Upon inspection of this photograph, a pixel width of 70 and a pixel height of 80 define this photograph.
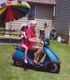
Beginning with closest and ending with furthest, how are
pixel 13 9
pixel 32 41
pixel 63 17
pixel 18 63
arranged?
pixel 32 41, pixel 18 63, pixel 13 9, pixel 63 17

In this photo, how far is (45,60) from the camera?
11.3 metres

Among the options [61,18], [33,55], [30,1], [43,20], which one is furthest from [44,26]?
[33,55]

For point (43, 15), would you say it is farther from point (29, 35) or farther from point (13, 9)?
point (29, 35)

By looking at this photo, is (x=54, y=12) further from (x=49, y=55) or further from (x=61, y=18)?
(x=49, y=55)

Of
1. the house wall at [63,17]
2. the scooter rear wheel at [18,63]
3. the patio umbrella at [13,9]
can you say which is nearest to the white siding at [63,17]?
the house wall at [63,17]

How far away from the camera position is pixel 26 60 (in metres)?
11.3

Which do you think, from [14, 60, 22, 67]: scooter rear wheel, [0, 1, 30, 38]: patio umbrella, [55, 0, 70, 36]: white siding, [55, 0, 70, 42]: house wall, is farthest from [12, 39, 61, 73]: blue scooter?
[55, 0, 70, 36]: white siding

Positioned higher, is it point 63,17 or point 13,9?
point 13,9

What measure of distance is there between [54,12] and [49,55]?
58.5 feet

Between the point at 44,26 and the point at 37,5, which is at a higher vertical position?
the point at 37,5

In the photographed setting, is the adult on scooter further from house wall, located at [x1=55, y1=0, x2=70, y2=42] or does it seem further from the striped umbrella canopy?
house wall, located at [x1=55, y1=0, x2=70, y2=42]

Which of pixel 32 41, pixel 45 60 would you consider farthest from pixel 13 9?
pixel 45 60

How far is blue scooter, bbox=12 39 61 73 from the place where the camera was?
11.1 meters

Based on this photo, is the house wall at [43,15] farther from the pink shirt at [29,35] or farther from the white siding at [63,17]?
the pink shirt at [29,35]
